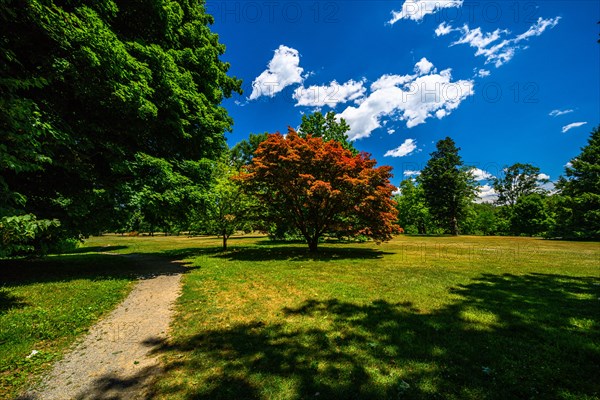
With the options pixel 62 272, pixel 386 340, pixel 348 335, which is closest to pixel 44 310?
pixel 62 272

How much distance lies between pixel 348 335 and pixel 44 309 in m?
8.14

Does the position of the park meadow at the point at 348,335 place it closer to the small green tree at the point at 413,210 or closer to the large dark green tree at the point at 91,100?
the large dark green tree at the point at 91,100

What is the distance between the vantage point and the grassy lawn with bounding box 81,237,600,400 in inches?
139

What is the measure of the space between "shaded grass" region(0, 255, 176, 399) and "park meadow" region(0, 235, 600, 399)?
1.5 inches

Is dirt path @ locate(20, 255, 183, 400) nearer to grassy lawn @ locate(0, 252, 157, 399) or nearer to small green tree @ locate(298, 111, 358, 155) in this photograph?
grassy lawn @ locate(0, 252, 157, 399)

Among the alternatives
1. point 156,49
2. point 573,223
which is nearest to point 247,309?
point 156,49

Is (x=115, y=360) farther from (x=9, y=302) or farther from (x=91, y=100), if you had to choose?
(x=91, y=100)

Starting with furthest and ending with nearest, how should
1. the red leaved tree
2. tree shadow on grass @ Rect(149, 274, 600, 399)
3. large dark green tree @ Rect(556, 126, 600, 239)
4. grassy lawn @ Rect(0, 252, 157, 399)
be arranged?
large dark green tree @ Rect(556, 126, 600, 239)
the red leaved tree
grassy lawn @ Rect(0, 252, 157, 399)
tree shadow on grass @ Rect(149, 274, 600, 399)

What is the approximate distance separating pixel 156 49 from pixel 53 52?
3369 millimetres

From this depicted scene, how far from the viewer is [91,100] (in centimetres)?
902

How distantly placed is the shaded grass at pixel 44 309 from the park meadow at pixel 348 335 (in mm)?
38

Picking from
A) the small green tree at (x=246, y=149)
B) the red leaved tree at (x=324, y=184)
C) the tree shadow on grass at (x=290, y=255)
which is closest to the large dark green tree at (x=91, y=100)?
the red leaved tree at (x=324, y=184)

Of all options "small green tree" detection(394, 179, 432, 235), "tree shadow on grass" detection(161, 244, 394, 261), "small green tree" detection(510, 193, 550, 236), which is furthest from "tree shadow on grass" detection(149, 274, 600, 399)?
"small green tree" detection(510, 193, 550, 236)

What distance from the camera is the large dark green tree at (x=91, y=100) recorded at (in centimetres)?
669
